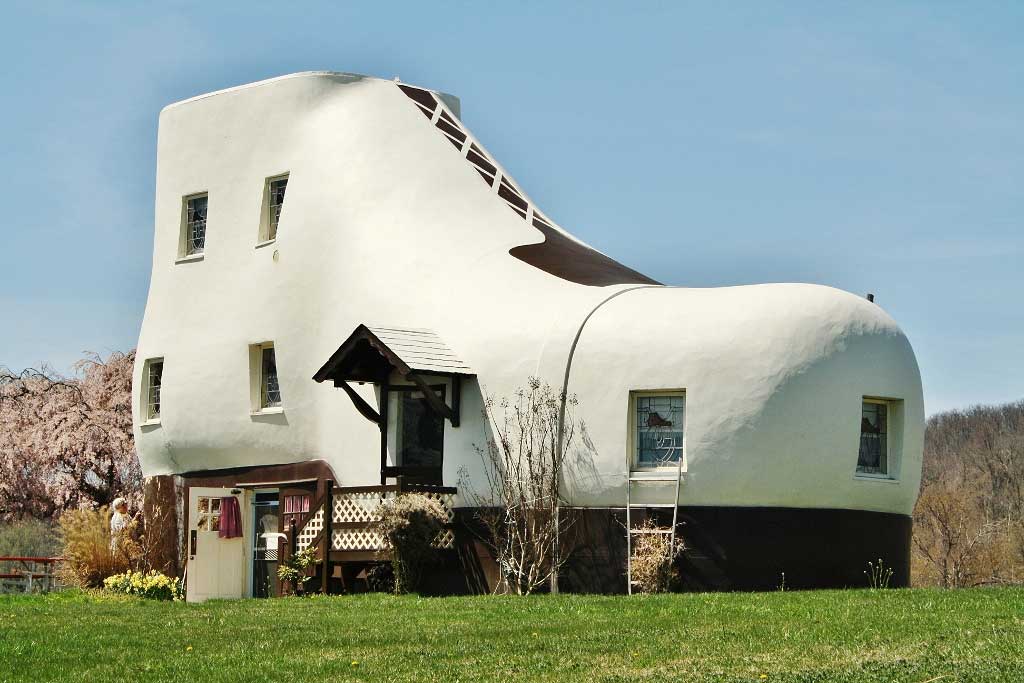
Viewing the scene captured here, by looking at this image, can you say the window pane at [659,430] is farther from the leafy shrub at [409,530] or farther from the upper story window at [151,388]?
the upper story window at [151,388]

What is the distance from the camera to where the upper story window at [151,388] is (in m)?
29.7

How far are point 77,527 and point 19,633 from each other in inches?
431

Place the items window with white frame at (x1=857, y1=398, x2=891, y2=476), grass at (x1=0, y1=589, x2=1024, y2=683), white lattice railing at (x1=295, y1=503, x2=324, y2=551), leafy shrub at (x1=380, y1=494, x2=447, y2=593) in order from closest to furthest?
1. grass at (x1=0, y1=589, x2=1024, y2=683)
2. window with white frame at (x1=857, y1=398, x2=891, y2=476)
3. leafy shrub at (x1=380, y1=494, x2=447, y2=593)
4. white lattice railing at (x1=295, y1=503, x2=324, y2=551)

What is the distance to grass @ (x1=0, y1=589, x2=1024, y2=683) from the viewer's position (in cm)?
1185

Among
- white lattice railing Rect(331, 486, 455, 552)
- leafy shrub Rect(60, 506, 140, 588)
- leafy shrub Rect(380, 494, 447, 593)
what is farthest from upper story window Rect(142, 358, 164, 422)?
leafy shrub Rect(380, 494, 447, 593)

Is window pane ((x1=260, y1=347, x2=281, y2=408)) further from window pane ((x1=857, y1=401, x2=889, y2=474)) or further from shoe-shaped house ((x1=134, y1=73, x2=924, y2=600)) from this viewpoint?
window pane ((x1=857, y1=401, x2=889, y2=474))

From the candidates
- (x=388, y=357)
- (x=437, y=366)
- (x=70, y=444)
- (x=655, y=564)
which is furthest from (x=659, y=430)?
(x=70, y=444)

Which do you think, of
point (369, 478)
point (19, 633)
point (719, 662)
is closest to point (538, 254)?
point (369, 478)

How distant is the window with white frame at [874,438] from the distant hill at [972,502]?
574 inches

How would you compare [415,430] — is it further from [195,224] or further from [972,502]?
[972,502]

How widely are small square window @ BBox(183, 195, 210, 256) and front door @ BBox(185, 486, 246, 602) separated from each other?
4.99m

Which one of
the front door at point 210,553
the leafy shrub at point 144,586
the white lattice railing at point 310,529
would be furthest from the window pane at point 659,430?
the front door at point 210,553

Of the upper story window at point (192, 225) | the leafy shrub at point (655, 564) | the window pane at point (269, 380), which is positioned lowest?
the leafy shrub at point (655, 564)

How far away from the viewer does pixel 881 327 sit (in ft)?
71.6
